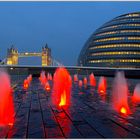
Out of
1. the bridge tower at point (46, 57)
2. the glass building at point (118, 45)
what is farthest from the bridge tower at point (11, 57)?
the glass building at point (118, 45)

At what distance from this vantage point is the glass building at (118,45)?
109500mm

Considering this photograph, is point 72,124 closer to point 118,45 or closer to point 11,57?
point 118,45

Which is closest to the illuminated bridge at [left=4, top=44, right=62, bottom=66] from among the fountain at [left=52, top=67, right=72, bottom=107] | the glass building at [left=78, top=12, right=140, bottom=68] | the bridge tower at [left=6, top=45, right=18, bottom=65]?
the bridge tower at [left=6, top=45, right=18, bottom=65]

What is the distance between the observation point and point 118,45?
11075 cm

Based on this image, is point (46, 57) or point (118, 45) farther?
point (46, 57)

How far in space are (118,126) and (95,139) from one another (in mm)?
2089

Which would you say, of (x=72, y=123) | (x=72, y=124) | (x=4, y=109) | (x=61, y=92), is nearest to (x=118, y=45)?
(x=61, y=92)

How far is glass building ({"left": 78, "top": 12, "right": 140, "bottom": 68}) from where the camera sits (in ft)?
359

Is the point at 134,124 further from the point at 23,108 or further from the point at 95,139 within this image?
the point at 23,108

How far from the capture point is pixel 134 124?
11336mm

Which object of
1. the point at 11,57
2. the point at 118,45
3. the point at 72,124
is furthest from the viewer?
the point at 11,57

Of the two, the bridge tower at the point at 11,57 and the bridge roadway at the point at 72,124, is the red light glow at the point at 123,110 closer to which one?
the bridge roadway at the point at 72,124

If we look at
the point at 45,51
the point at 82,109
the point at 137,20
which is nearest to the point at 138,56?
the point at 137,20

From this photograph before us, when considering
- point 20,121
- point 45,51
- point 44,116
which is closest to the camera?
point 20,121
